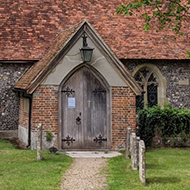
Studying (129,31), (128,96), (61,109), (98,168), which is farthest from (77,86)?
(129,31)

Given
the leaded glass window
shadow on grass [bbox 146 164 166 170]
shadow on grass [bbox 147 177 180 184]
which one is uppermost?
the leaded glass window

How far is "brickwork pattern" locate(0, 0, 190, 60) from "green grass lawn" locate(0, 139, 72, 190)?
18.9 feet

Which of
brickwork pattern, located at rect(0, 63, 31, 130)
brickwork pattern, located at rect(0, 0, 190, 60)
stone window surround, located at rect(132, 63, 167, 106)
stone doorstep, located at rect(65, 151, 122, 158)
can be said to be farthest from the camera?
stone window surround, located at rect(132, 63, 167, 106)

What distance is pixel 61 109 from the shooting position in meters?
13.3

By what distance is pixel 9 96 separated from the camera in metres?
16.3

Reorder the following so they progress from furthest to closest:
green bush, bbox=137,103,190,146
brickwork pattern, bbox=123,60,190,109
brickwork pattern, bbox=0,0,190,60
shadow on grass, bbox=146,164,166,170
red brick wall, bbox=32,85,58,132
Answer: brickwork pattern, bbox=123,60,190,109 → brickwork pattern, bbox=0,0,190,60 → green bush, bbox=137,103,190,146 → red brick wall, bbox=32,85,58,132 → shadow on grass, bbox=146,164,166,170

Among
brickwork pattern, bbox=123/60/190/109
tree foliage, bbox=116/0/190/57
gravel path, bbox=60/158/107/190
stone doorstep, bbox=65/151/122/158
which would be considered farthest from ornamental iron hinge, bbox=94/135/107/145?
brickwork pattern, bbox=123/60/190/109

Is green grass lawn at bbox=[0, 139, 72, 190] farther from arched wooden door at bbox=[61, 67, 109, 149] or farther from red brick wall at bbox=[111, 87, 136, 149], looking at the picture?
red brick wall at bbox=[111, 87, 136, 149]

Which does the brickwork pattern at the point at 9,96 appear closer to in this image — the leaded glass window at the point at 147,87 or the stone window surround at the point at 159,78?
the stone window surround at the point at 159,78

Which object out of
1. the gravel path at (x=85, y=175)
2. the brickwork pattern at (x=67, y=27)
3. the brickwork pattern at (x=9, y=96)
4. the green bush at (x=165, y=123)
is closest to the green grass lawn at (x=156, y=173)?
the gravel path at (x=85, y=175)

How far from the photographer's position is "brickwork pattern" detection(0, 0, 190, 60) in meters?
16.7

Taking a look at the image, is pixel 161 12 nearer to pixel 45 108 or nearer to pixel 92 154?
pixel 45 108

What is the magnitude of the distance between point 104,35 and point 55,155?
7.71 meters

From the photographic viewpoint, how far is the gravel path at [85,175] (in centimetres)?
806
